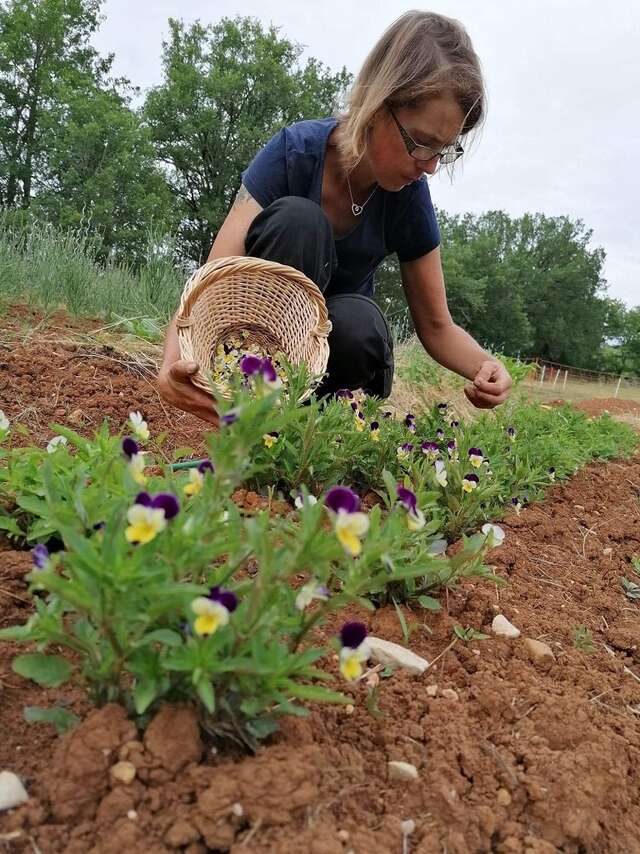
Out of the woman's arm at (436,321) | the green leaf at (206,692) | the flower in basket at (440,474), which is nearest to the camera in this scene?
the green leaf at (206,692)

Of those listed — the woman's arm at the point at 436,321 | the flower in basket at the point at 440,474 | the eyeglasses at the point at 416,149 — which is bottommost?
the flower in basket at the point at 440,474

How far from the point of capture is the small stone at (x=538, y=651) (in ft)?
5.08

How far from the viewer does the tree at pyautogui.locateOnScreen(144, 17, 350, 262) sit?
24.1 metres

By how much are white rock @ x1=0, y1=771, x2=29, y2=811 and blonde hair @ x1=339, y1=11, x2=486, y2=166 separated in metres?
2.24

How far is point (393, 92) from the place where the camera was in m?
2.34

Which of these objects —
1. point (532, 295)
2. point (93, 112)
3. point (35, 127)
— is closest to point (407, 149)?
point (93, 112)

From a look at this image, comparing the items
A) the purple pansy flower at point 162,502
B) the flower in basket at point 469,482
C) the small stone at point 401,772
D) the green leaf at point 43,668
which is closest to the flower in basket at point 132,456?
the purple pansy flower at point 162,502

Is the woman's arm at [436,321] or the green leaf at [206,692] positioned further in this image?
the woman's arm at [436,321]

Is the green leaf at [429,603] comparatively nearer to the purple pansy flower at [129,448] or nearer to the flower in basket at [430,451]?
the flower in basket at [430,451]

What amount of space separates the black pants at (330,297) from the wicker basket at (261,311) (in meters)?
0.11

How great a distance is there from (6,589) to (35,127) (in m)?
25.7

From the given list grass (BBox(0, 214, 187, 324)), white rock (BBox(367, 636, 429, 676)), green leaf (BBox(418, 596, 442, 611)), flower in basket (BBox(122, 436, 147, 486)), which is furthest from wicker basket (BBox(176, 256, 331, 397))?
grass (BBox(0, 214, 187, 324))

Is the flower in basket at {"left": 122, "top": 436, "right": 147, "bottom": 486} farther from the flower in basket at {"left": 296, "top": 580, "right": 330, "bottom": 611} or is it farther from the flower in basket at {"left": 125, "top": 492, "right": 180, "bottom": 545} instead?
the flower in basket at {"left": 296, "top": 580, "right": 330, "bottom": 611}

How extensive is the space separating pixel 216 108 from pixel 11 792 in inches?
1053
